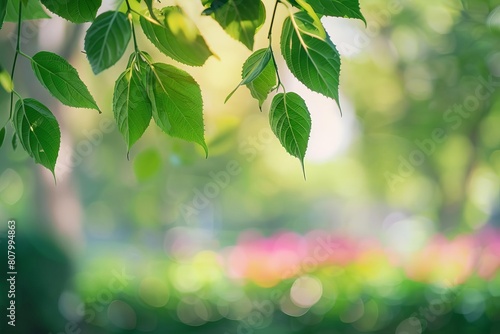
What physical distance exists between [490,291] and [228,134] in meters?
1.46

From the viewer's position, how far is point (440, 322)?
204 centimetres

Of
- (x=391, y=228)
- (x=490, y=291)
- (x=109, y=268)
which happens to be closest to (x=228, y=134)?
(x=490, y=291)

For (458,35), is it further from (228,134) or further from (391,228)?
(228,134)

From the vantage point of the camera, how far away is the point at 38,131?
9.0 inches

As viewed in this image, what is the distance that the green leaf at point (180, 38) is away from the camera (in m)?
0.18

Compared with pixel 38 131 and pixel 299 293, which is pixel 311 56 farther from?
pixel 299 293

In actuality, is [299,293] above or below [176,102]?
below

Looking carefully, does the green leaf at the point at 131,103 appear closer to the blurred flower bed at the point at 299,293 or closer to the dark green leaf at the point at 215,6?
the dark green leaf at the point at 215,6

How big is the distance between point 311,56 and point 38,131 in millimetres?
99

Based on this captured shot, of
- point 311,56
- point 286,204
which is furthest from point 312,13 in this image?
point 286,204

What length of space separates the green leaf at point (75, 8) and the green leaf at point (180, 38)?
20 mm

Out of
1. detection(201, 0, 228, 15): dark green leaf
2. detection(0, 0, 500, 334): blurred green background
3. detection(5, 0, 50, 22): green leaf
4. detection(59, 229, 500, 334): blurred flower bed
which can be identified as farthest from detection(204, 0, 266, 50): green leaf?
detection(59, 229, 500, 334): blurred flower bed

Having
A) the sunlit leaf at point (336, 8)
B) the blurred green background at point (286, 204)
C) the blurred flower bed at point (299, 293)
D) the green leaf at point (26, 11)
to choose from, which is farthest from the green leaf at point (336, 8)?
the blurred flower bed at point (299, 293)

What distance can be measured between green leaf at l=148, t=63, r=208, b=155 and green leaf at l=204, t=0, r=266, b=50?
0.11ft
